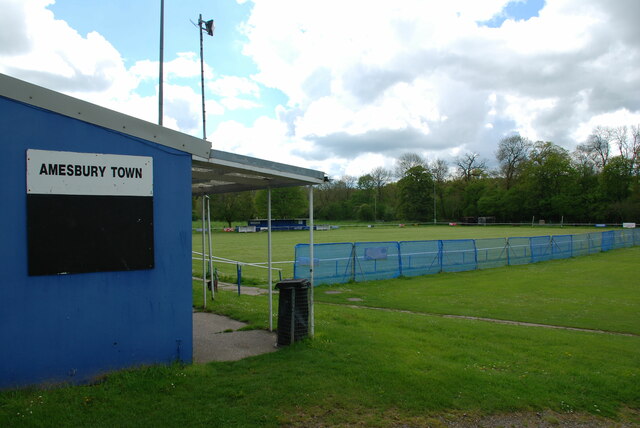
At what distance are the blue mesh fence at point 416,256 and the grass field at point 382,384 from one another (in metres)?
7.19

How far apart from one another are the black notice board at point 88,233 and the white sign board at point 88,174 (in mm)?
82

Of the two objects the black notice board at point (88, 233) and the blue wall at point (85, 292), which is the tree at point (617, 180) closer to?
the blue wall at point (85, 292)

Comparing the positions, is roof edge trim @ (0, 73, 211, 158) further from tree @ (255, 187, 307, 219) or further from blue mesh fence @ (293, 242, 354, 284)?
tree @ (255, 187, 307, 219)

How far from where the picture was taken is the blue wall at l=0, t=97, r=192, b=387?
499 cm

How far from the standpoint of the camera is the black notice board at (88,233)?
202 inches

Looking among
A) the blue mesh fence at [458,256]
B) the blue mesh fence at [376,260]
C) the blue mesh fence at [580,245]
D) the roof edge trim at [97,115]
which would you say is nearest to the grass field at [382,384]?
the roof edge trim at [97,115]

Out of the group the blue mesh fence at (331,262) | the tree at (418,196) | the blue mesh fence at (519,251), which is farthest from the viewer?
the tree at (418,196)

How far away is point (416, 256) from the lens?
21.5m

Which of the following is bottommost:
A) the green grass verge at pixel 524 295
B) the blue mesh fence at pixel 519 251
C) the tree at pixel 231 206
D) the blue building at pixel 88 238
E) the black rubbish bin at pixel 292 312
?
the green grass verge at pixel 524 295

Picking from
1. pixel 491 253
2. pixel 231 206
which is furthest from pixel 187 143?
pixel 231 206

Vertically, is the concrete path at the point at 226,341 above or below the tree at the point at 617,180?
below

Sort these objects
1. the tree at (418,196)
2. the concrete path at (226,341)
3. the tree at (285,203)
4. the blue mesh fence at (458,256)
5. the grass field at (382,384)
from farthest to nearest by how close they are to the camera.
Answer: the tree at (418,196) < the tree at (285,203) < the blue mesh fence at (458,256) < the concrete path at (226,341) < the grass field at (382,384)

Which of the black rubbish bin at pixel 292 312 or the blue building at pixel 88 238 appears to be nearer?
the blue building at pixel 88 238

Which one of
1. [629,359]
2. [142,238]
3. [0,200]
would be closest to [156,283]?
[142,238]
